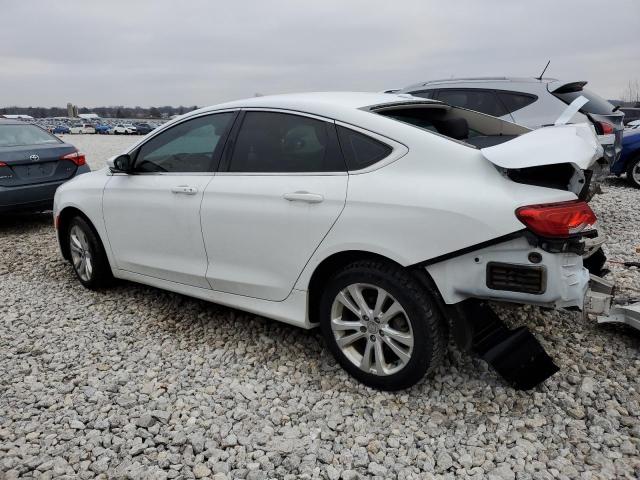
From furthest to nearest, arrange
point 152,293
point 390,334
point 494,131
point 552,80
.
A: point 552,80 < point 152,293 < point 494,131 < point 390,334

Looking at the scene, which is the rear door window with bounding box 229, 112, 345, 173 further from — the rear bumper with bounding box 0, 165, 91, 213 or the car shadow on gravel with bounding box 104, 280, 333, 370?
the rear bumper with bounding box 0, 165, 91, 213

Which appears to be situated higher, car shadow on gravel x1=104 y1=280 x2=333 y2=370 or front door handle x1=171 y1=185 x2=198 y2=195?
front door handle x1=171 y1=185 x2=198 y2=195

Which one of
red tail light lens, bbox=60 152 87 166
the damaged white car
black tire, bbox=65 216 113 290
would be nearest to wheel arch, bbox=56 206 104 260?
black tire, bbox=65 216 113 290

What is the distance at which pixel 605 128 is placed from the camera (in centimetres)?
683

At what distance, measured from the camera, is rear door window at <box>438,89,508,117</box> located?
697 centimetres

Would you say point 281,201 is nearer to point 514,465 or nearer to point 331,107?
point 331,107

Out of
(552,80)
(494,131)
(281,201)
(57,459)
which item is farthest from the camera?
(552,80)

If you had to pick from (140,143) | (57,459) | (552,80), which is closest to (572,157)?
(57,459)

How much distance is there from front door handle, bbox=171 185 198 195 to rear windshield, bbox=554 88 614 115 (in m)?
5.32

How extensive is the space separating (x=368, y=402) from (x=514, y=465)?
80 centimetres

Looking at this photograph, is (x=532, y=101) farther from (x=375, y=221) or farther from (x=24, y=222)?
(x=24, y=222)

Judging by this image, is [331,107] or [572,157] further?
[331,107]

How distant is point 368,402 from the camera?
2846mm

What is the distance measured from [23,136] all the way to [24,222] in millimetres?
1292
